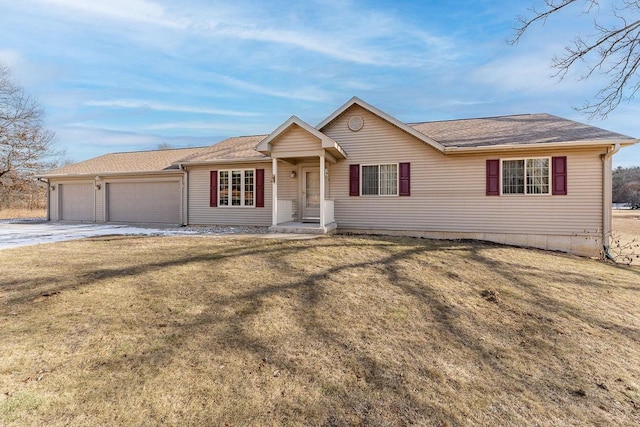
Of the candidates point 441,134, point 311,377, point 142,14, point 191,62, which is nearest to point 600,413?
point 311,377

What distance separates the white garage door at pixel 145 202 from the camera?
14.7 meters

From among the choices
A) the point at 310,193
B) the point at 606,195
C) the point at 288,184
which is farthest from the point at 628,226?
the point at 288,184

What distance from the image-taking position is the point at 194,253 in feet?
24.2

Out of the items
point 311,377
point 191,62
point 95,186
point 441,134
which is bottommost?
point 311,377

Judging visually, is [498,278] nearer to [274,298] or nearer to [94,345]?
[274,298]

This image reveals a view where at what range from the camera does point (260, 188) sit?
1284 centimetres

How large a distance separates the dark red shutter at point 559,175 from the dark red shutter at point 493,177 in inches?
62.2

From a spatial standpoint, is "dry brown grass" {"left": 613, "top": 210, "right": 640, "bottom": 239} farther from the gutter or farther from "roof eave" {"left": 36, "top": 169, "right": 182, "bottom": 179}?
"roof eave" {"left": 36, "top": 169, "right": 182, "bottom": 179}

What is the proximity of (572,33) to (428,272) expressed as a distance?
31.8 feet

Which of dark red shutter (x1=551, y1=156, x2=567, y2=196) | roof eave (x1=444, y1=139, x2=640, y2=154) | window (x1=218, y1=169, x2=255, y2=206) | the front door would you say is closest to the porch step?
the front door

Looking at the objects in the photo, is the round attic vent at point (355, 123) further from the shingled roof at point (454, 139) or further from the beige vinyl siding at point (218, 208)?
the beige vinyl siding at point (218, 208)

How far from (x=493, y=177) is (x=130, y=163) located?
56.7 ft

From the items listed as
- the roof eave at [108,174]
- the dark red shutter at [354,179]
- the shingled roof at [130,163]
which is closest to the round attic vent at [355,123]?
the dark red shutter at [354,179]

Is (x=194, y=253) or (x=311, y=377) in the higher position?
(x=194, y=253)
